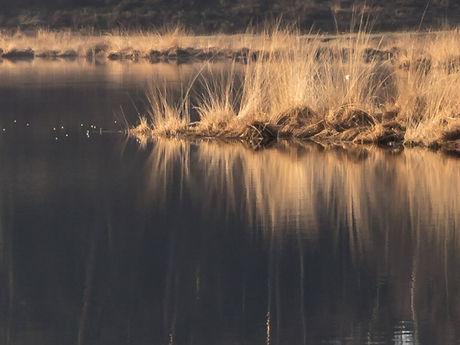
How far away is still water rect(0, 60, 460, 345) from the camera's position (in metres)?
5.67

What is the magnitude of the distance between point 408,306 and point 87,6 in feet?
156

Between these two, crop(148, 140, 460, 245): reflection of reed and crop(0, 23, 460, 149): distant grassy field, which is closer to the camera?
crop(148, 140, 460, 245): reflection of reed

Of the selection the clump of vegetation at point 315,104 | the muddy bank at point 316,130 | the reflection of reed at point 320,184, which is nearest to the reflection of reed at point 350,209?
the reflection of reed at point 320,184

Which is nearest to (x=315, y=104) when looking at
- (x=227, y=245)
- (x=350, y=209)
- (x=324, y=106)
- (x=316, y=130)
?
(x=324, y=106)

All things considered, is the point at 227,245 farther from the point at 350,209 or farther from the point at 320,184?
the point at 320,184

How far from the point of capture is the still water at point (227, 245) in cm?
567

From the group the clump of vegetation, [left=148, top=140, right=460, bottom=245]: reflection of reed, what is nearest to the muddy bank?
the clump of vegetation

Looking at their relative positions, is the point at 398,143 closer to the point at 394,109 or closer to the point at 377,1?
the point at 394,109

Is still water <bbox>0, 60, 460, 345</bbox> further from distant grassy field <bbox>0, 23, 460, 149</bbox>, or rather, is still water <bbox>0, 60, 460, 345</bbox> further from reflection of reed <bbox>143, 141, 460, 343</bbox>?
distant grassy field <bbox>0, 23, 460, 149</bbox>

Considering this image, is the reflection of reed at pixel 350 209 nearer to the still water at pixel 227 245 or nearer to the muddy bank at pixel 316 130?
the still water at pixel 227 245

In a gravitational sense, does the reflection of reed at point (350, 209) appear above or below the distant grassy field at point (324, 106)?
below

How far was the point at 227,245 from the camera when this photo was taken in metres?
7.45

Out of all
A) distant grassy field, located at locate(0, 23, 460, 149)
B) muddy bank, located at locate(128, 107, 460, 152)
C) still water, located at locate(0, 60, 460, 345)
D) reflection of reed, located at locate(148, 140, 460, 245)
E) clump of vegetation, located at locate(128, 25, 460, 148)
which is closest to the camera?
still water, located at locate(0, 60, 460, 345)

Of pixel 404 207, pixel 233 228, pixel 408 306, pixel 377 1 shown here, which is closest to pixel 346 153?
pixel 404 207
